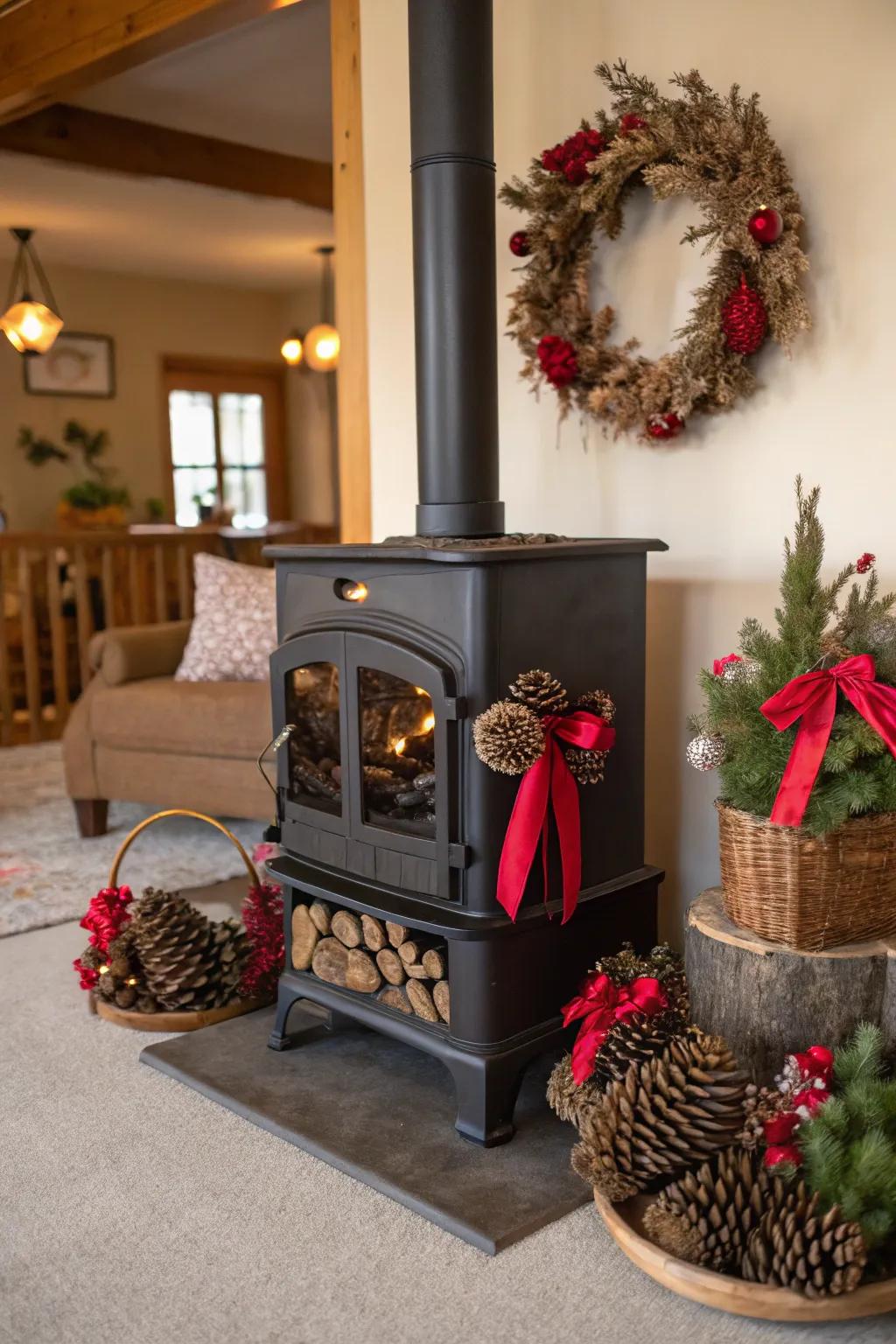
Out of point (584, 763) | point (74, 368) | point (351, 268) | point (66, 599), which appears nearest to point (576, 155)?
point (351, 268)

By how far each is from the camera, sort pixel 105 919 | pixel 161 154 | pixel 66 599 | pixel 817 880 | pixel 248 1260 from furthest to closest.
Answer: pixel 66 599
pixel 161 154
pixel 105 919
pixel 817 880
pixel 248 1260

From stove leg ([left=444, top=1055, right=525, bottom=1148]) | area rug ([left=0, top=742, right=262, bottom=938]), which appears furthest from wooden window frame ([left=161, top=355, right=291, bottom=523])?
stove leg ([left=444, top=1055, right=525, bottom=1148])

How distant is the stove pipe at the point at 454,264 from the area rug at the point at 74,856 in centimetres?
167

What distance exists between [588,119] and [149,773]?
7.97 feet

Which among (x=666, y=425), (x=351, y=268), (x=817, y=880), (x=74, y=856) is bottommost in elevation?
(x=74, y=856)

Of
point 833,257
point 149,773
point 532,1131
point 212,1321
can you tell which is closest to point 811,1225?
point 532,1131

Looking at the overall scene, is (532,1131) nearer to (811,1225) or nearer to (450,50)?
(811,1225)

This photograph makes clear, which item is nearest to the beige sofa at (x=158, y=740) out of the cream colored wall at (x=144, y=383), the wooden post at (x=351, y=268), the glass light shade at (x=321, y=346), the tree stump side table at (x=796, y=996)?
the wooden post at (x=351, y=268)

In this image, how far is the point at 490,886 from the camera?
2.02 metres

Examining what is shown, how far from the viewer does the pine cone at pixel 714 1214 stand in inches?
63.4

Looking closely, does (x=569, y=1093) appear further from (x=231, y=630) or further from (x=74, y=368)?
(x=74, y=368)

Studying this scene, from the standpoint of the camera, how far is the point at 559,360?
247 cm

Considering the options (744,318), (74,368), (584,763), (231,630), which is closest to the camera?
(584,763)

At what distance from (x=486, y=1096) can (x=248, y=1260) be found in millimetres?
461
